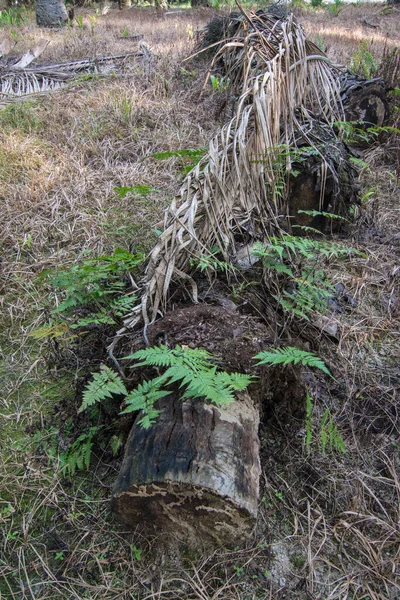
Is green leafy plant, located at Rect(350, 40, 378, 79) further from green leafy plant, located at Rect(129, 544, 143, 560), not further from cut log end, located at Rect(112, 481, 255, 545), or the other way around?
green leafy plant, located at Rect(129, 544, 143, 560)

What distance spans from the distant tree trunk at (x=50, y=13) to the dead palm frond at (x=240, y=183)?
823 cm

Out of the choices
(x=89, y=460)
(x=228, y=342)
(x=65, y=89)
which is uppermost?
(x=65, y=89)

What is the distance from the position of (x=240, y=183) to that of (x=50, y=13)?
961 centimetres

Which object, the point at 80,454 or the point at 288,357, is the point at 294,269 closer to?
the point at 288,357

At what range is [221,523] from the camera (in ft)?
4.89

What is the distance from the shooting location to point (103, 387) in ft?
5.40

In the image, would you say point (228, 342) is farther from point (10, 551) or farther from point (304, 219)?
point (304, 219)

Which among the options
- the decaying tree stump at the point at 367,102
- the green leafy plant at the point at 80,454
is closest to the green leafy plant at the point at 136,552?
the green leafy plant at the point at 80,454

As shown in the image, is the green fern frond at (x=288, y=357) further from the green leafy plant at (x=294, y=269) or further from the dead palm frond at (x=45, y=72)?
the dead palm frond at (x=45, y=72)

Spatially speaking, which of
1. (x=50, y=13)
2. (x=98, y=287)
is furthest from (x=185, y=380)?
(x=50, y=13)

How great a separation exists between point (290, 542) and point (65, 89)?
5312mm

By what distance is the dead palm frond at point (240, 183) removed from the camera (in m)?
2.13

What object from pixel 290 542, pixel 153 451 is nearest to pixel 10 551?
pixel 153 451

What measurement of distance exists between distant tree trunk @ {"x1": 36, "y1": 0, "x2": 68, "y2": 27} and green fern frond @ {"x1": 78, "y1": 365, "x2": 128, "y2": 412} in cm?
1018
